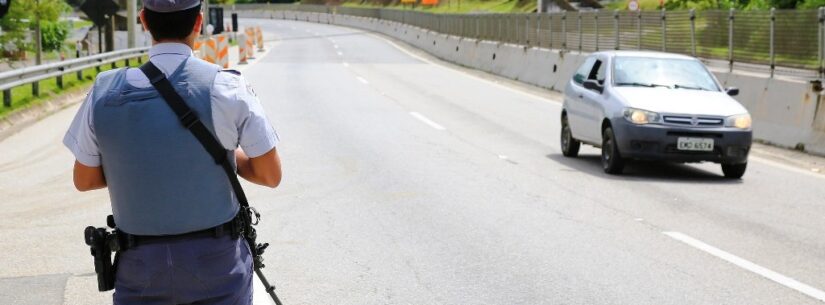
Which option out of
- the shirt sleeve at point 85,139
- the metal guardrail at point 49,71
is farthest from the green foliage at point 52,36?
the shirt sleeve at point 85,139

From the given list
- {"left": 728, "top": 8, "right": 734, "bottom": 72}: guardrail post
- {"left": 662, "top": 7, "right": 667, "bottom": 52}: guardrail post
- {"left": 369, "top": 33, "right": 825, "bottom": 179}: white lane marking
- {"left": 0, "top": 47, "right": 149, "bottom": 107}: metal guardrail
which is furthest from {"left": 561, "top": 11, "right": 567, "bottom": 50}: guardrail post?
{"left": 728, "top": 8, "right": 734, "bottom": 72}: guardrail post

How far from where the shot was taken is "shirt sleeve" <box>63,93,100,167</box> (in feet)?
11.1

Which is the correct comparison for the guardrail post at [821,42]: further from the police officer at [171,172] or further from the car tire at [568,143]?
the police officer at [171,172]

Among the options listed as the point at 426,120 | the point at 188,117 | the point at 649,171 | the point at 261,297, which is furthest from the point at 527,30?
the point at 188,117

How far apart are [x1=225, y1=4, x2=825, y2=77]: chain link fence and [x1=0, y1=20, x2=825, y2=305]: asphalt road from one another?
342 cm

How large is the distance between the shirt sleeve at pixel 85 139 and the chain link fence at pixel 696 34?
14.6 metres

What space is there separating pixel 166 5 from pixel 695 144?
33.7 feet

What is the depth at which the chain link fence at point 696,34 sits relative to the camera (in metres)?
17.5

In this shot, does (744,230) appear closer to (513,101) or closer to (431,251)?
(431,251)

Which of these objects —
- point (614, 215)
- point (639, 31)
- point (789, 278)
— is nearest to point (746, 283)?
point (789, 278)

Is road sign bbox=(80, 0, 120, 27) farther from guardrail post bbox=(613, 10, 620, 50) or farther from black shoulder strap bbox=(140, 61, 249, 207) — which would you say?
black shoulder strap bbox=(140, 61, 249, 207)

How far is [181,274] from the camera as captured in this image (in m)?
3.29

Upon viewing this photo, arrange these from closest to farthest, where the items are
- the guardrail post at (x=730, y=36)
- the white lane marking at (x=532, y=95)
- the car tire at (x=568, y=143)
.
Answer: the white lane marking at (x=532, y=95) → the car tire at (x=568, y=143) → the guardrail post at (x=730, y=36)

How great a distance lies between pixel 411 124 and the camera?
19312 millimetres
